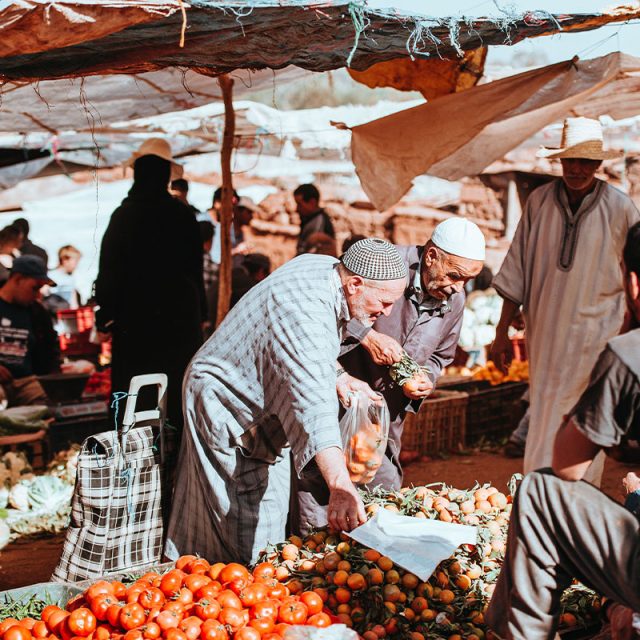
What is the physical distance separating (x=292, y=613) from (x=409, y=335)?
1746 mm

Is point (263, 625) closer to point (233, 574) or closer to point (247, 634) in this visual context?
point (247, 634)

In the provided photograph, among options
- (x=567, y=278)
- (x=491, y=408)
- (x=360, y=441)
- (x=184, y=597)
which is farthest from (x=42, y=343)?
(x=184, y=597)

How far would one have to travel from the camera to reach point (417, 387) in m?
4.08

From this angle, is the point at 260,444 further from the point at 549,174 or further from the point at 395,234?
the point at 395,234

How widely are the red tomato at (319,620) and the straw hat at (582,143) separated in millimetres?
3173

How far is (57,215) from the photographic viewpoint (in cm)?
1420

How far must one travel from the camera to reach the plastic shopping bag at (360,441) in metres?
3.81

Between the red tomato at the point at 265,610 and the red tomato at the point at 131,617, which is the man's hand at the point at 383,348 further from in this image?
the red tomato at the point at 131,617

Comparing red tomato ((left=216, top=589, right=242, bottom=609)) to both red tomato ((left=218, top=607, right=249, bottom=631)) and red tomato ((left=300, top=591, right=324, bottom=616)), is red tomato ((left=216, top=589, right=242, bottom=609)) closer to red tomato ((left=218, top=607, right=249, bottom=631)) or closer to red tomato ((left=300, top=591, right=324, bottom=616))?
red tomato ((left=218, top=607, right=249, bottom=631))

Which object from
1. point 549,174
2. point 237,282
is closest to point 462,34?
point 237,282

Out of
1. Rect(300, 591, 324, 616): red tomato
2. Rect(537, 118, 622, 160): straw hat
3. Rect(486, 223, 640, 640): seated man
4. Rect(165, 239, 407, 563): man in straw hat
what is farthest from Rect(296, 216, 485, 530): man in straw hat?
Rect(486, 223, 640, 640): seated man

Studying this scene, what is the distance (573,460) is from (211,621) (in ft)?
4.33

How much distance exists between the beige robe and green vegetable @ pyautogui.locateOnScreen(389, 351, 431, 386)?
144 cm

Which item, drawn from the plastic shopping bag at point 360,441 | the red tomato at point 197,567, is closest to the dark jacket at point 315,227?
the plastic shopping bag at point 360,441
